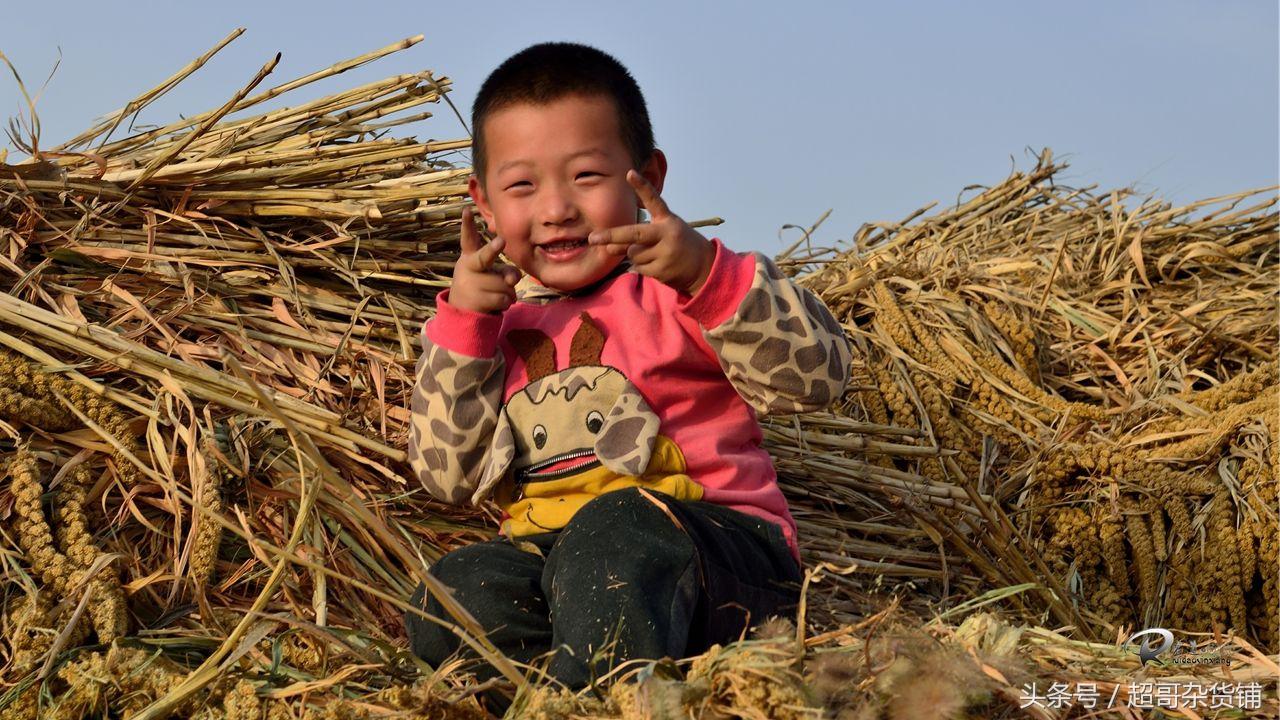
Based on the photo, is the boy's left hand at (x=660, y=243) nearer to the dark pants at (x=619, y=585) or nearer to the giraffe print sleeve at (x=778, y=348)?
the giraffe print sleeve at (x=778, y=348)

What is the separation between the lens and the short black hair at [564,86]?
2613 millimetres

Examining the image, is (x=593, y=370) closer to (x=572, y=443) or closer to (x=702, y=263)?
(x=572, y=443)

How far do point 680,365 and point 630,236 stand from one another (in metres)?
0.38

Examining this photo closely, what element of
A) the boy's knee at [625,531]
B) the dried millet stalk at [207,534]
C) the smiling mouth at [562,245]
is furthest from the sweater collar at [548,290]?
the dried millet stalk at [207,534]

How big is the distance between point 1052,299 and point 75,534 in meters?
3.41

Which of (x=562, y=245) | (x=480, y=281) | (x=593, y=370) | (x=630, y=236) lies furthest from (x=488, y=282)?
(x=630, y=236)

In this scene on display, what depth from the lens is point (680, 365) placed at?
8.52 feet

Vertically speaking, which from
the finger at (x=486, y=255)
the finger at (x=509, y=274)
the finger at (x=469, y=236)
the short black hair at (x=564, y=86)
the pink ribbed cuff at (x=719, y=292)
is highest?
the short black hair at (x=564, y=86)

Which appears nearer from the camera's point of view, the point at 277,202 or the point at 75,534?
the point at 75,534

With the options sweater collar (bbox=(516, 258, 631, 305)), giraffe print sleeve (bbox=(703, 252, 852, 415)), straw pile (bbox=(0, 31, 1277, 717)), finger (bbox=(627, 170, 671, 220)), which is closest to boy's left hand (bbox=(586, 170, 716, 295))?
finger (bbox=(627, 170, 671, 220))

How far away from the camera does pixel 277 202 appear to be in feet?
11.0

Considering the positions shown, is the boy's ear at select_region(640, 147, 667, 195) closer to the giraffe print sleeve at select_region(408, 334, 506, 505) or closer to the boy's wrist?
the boy's wrist

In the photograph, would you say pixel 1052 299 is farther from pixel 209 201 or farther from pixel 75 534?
pixel 75 534

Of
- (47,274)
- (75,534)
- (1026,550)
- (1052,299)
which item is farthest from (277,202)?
(1052,299)
